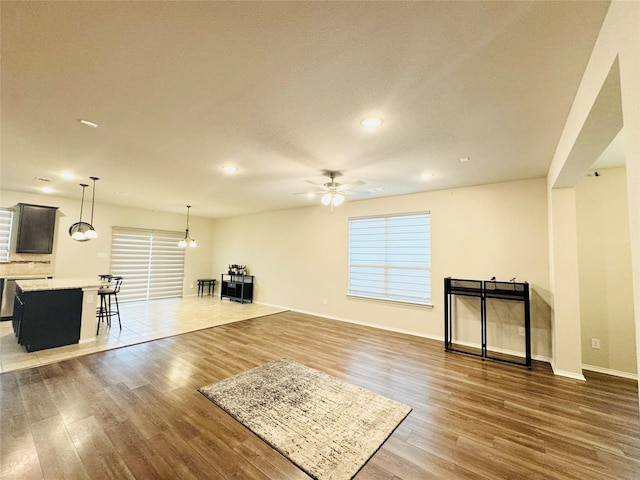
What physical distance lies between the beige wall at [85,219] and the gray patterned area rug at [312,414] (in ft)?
19.1

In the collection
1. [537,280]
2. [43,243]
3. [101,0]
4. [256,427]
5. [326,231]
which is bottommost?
[256,427]

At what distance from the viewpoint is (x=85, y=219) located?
6.41 meters

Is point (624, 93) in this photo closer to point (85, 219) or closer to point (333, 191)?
point (333, 191)

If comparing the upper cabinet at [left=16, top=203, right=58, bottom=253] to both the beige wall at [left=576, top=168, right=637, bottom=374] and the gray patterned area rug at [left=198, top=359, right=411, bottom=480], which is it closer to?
the gray patterned area rug at [left=198, top=359, right=411, bottom=480]

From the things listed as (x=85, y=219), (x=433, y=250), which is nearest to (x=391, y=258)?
(x=433, y=250)

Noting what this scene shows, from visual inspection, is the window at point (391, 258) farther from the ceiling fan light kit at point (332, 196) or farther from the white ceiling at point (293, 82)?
the ceiling fan light kit at point (332, 196)

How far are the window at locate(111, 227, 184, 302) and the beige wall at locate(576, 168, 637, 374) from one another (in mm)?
9392

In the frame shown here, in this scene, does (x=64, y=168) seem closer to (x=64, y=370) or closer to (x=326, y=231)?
(x=64, y=370)

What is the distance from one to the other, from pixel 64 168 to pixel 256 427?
4.50 meters

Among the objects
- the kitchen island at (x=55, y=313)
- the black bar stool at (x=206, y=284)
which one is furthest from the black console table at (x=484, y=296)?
the black bar stool at (x=206, y=284)

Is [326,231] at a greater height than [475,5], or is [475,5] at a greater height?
[475,5]

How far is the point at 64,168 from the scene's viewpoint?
3.87 metres

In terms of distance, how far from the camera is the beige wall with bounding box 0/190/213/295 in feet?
18.6

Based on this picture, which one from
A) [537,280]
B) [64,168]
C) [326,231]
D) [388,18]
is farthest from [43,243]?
[537,280]
